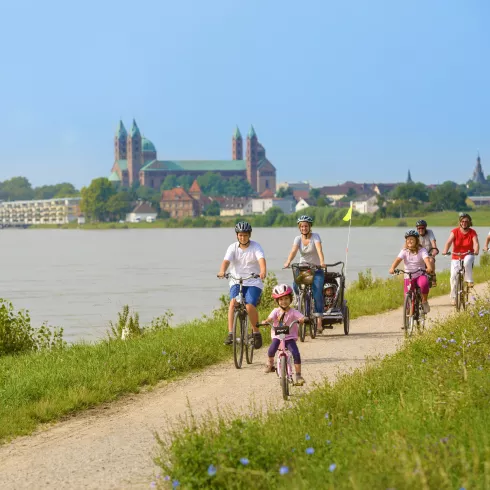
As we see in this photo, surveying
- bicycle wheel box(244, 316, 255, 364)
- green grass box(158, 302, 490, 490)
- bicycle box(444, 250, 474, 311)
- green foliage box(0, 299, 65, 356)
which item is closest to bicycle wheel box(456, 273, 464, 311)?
bicycle box(444, 250, 474, 311)

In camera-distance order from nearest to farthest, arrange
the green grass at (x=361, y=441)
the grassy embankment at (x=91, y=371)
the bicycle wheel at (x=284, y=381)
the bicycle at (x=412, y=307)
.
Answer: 1. the green grass at (x=361, y=441)
2. the bicycle wheel at (x=284, y=381)
3. the grassy embankment at (x=91, y=371)
4. the bicycle at (x=412, y=307)

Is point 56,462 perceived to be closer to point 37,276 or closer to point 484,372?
point 484,372

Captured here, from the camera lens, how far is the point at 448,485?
453cm

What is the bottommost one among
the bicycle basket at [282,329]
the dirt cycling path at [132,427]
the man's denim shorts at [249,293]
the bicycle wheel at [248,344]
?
the dirt cycling path at [132,427]

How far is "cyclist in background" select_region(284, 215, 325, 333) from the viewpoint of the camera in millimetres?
13031

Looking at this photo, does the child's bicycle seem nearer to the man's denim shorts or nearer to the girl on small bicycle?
the girl on small bicycle

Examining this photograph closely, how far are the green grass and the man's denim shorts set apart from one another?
10.2ft

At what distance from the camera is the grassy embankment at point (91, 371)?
873 cm

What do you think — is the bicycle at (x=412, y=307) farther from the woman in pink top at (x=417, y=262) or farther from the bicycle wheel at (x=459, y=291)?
the bicycle wheel at (x=459, y=291)

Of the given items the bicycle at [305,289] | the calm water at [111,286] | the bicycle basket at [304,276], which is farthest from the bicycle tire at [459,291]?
the calm water at [111,286]

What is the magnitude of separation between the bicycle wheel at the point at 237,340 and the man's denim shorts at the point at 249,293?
0.20 m

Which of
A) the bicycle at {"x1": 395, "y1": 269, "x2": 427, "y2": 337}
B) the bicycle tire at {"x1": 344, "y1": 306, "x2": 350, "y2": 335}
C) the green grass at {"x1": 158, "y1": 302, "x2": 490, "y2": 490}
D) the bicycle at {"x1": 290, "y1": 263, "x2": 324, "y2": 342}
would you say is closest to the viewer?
the green grass at {"x1": 158, "y1": 302, "x2": 490, "y2": 490}

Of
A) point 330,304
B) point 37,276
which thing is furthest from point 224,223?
point 330,304

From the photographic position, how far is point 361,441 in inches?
226
